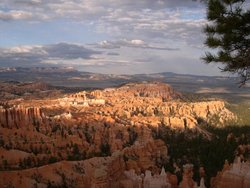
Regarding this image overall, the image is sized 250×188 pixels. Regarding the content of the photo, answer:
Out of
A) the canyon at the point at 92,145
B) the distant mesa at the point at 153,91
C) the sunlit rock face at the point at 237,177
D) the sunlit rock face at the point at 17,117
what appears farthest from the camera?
the distant mesa at the point at 153,91

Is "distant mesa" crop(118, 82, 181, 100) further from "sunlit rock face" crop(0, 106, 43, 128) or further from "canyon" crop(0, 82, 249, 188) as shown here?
"sunlit rock face" crop(0, 106, 43, 128)

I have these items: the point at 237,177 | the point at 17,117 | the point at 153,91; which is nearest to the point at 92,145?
the point at 17,117

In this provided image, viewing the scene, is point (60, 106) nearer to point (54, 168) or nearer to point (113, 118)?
point (113, 118)

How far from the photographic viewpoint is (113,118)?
7875cm

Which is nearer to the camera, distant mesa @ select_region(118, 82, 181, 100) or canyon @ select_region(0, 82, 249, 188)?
canyon @ select_region(0, 82, 249, 188)

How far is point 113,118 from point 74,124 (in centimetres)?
1123

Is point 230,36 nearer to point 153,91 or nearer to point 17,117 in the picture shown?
point 17,117

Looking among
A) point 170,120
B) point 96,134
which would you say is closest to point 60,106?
point 170,120

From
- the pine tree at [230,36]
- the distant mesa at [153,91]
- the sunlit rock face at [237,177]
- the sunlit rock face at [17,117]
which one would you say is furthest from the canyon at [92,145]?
the distant mesa at [153,91]

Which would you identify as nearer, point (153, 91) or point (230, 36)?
point (230, 36)

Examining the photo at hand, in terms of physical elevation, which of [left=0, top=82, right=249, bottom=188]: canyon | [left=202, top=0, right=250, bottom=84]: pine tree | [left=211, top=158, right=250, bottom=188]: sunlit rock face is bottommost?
[left=0, top=82, right=249, bottom=188]: canyon

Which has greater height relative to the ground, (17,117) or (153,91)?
(17,117)

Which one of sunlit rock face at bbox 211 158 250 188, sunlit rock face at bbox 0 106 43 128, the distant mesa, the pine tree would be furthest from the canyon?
the distant mesa

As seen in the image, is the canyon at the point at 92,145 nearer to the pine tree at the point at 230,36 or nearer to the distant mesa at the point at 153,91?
the pine tree at the point at 230,36
